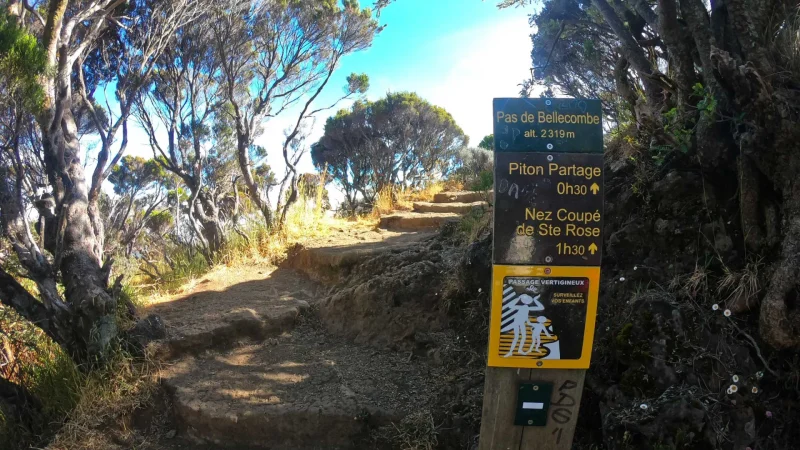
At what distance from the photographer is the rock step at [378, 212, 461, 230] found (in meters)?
8.16

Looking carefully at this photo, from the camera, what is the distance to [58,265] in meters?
4.15

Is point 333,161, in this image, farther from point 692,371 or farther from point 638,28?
point 692,371

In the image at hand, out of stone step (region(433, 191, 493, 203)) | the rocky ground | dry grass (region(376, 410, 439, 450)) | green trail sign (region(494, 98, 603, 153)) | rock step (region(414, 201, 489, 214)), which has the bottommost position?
dry grass (region(376, 410, 439, 450))

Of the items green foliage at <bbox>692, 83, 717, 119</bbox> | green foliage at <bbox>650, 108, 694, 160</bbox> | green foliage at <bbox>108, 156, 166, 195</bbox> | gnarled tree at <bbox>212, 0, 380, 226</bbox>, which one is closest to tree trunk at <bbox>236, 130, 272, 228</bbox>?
gnarled tree at <bbox>212, 0, 380, 226</bbox>

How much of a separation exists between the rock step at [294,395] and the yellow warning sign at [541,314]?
1499 mm

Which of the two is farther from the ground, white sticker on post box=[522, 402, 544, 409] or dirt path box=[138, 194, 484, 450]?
white sticker on post box=[522, 402, 544, 409]

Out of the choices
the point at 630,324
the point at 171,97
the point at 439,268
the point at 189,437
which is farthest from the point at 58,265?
the point at 171,97

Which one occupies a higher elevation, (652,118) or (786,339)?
(652,118)

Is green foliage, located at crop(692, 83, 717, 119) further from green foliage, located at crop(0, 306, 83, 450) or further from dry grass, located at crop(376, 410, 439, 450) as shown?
green foliage, located at crop(0, 306, 83, 450)

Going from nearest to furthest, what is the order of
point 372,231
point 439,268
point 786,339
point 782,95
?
point 786,339 → point 782,95 → point 439,268 → point 372,231

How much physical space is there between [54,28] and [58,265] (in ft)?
6.75

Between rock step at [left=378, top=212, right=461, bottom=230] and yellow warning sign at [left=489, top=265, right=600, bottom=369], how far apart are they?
230 inches

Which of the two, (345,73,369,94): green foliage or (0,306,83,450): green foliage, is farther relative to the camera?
(345,73,369,94): green foliage

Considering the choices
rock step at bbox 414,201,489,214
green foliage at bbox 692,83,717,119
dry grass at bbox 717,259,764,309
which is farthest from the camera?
rock step at bbox 414,201,489,214
